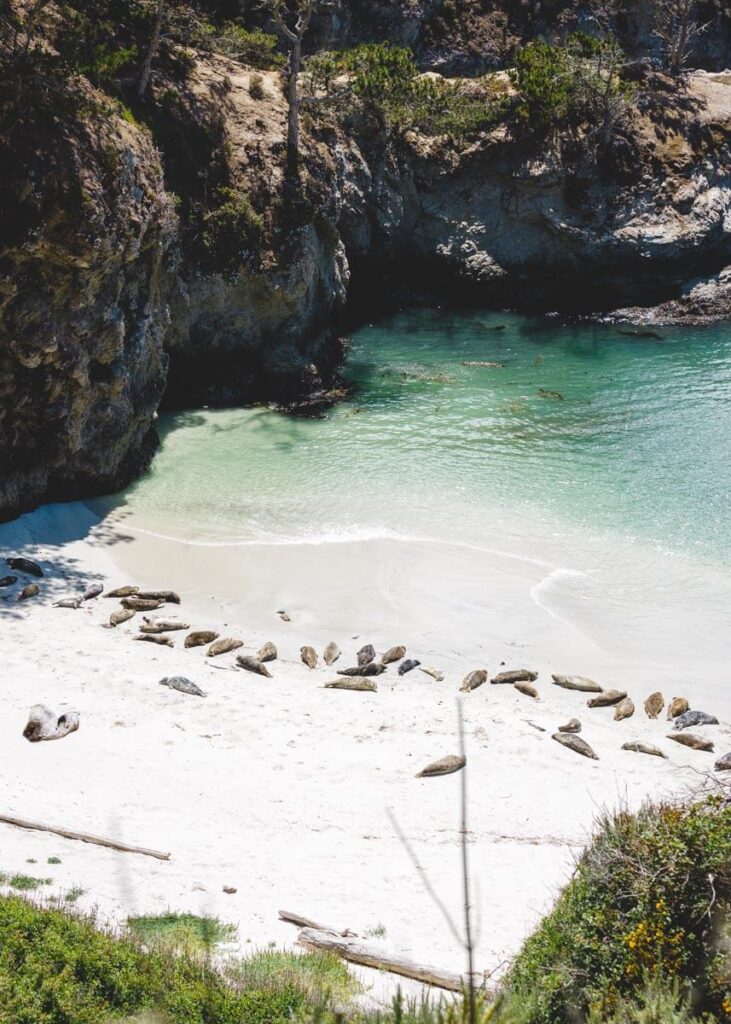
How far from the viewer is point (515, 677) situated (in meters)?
14.6

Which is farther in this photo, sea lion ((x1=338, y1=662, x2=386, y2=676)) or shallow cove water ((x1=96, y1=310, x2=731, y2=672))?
shallow cove water ((x1=96, y1=310, x2=731, y2=672))

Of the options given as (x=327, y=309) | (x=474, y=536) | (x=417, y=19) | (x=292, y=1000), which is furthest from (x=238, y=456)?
(x=417, y=19)

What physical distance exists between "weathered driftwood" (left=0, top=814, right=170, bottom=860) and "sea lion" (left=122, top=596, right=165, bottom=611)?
6787 mm

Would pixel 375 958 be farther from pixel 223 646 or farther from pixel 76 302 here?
pixel 76 302

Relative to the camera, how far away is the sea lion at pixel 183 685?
1330 cm

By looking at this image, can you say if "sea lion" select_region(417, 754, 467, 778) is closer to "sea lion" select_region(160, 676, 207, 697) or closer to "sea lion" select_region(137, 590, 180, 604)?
"sea lion" select_region(160, 676, 207, 697)

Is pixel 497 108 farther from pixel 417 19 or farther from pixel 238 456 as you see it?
pixel 238 456

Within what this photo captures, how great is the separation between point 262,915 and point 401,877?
1609 millimetres

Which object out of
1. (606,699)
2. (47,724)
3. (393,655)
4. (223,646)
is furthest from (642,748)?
(47,724)

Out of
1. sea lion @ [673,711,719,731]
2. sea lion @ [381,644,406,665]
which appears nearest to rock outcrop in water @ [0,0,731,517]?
sea lion @ [381,644,406,665]

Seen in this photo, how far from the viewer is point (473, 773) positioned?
38.4 feet

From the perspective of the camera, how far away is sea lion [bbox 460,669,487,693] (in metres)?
14.2

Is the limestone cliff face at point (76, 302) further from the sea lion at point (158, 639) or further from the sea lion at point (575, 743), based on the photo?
the sea lion at point (575, 743)

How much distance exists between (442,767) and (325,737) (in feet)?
5.75
